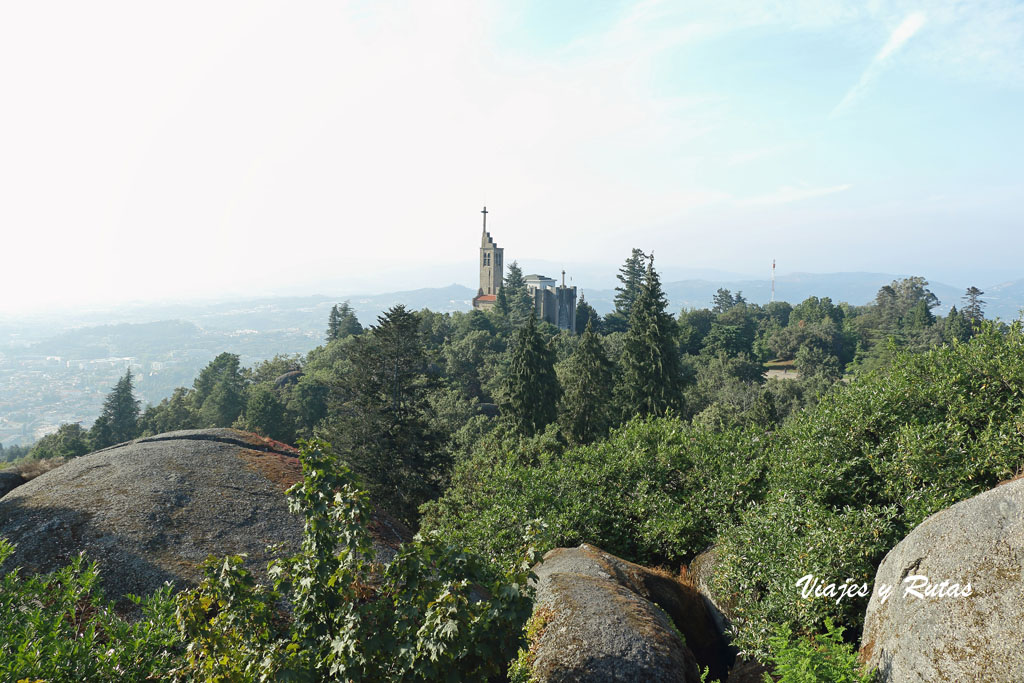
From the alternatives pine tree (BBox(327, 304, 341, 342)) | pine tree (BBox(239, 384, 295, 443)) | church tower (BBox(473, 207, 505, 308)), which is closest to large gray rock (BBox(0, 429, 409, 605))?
pine tree (BBox(239, 384, 295, 443))

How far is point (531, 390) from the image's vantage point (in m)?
35.7

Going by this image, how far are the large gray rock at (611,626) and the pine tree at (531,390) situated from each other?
84.0ft

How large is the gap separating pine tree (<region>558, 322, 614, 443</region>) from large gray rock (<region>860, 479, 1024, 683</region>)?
3071 cm

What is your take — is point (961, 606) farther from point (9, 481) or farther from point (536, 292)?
point (536, 292)

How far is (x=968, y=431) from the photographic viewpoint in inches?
387

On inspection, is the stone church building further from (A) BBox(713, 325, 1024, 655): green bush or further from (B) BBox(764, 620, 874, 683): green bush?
(B) BBox(764, 620, 874, 683): green bush

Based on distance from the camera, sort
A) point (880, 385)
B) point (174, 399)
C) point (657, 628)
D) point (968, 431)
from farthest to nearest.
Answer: point (174, 399) → point (880, 385) → point (968, 431) → point (657, 628)

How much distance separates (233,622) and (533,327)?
34158 millimetres

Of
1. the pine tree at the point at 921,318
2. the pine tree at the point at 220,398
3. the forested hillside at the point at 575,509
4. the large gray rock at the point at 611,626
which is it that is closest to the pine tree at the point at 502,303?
the pine tree at the point at 220,398

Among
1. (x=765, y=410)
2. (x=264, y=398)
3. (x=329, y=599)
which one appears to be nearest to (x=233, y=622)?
(x=329, y=599)

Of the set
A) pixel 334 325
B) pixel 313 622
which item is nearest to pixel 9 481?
pixel 313 622

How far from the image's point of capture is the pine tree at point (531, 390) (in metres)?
35.6

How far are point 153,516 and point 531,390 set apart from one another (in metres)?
28.5

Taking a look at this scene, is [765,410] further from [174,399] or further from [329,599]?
[174,399]
